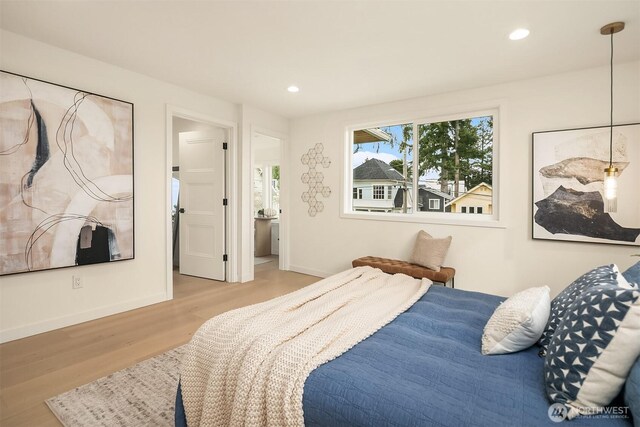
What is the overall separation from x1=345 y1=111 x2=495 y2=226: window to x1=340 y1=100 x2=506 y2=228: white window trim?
0.08 feet

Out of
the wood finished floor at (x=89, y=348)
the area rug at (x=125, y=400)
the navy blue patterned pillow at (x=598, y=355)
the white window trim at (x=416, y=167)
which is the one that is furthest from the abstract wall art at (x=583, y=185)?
the area rug at (x=125, y=400)

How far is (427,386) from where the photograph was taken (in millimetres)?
1142

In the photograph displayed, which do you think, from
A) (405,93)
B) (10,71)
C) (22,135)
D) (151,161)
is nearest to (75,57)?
(10,71)

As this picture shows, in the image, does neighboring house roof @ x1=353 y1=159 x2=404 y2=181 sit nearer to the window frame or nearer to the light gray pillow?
the window frame

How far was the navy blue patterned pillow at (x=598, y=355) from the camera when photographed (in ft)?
3.20

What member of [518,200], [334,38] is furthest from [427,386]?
[518,200]

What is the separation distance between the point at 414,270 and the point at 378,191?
1396 mm

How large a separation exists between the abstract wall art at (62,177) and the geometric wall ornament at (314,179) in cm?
247

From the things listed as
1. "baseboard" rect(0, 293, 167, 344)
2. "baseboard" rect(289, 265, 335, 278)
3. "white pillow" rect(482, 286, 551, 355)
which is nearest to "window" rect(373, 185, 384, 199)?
"baseboard" rect(289, 265, 335, 278)

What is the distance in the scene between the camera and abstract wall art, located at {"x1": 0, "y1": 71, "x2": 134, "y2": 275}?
2.61 m

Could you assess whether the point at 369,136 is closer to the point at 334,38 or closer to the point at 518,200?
the point at 518,200

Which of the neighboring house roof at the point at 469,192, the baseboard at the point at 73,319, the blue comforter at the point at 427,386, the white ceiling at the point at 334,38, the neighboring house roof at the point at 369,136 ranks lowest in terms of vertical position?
the baseboard at the point at 73,319

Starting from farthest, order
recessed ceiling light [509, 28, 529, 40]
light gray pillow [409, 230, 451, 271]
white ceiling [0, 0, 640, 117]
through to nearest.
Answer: light gray pillow [409, 230, 451, 271], recessed ceiling light [509, 28, 529, 40], white ceiling [0, 0, 640, 117]

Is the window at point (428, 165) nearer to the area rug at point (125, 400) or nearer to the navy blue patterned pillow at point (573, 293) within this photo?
the navy blue patterned pillow at point (573, 293)
